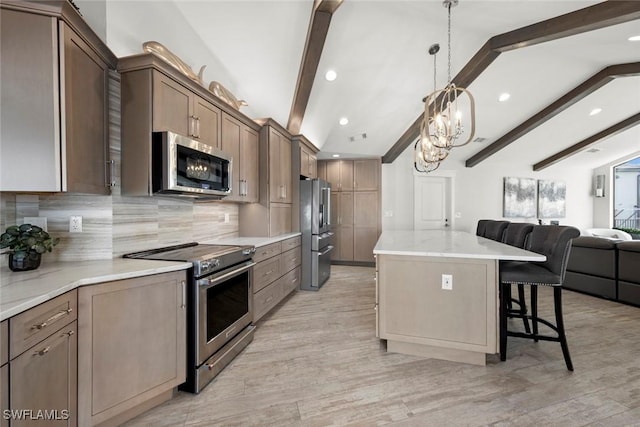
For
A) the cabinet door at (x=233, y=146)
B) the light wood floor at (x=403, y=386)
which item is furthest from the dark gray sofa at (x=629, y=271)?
the cabinet door at (x=233, y=146)

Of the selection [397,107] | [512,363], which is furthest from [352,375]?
[397,107]

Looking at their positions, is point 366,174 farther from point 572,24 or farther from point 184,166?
point 184,166

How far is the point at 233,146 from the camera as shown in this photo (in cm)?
297

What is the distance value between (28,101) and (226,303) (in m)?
1.70

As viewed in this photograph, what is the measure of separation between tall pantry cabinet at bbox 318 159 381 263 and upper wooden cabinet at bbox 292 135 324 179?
1.35m

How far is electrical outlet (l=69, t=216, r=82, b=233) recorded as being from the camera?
1.91 metres

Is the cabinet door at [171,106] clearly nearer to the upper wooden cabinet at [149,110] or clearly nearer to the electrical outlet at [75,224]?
the upper wooden cabinet at [149,110]

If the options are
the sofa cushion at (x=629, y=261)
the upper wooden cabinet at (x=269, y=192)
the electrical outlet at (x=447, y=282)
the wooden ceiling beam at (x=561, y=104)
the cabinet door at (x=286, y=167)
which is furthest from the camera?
the cabinet door at (x=286, y=167)

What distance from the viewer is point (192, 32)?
2.66 metres

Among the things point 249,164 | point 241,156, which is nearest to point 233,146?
point 241,156

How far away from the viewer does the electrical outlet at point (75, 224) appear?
1.91m

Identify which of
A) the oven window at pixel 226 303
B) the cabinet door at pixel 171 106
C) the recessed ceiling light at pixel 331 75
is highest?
the recessed ceiling light at pixel 331 75

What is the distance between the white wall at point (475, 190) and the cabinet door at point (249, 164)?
12.3 ft

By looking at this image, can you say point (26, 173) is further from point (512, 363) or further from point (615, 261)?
point (615, 261)
